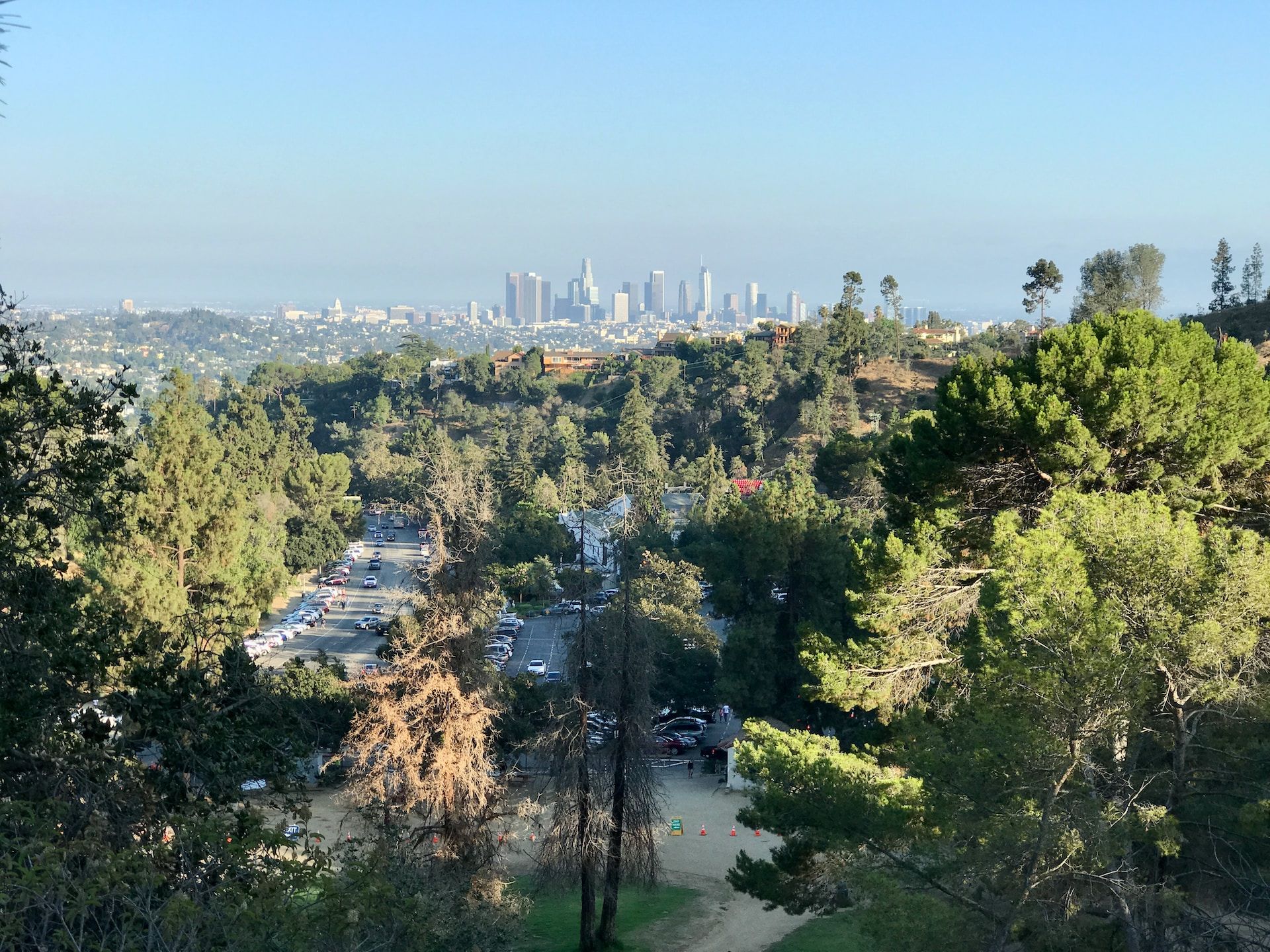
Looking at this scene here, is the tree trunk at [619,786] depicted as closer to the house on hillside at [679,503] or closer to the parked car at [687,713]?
the parked car at [687,713]

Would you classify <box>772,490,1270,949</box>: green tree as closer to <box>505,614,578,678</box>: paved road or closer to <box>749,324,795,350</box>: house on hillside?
<box>505,614,578,678</box>: paved road

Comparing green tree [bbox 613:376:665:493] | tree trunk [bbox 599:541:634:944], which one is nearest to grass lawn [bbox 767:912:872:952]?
tree trunk [bbox 599:541:634:944]

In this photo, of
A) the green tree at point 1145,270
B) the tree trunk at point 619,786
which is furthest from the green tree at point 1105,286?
the tree trunk at point 619,786

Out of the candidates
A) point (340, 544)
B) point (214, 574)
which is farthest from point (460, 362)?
point (214, 574)

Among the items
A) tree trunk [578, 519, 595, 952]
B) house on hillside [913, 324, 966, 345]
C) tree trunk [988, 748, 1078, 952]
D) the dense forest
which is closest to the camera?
the dense forest

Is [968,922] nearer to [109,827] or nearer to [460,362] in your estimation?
[109,827]

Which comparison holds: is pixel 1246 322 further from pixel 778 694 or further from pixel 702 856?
pixel 702 856
